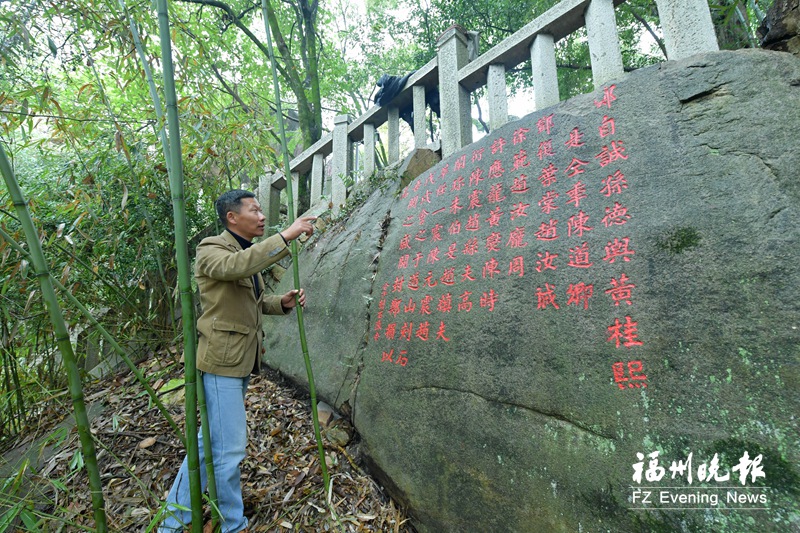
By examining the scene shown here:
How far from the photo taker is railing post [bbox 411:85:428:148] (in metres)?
4.06

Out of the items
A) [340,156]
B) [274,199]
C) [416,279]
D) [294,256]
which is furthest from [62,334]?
[274,199]

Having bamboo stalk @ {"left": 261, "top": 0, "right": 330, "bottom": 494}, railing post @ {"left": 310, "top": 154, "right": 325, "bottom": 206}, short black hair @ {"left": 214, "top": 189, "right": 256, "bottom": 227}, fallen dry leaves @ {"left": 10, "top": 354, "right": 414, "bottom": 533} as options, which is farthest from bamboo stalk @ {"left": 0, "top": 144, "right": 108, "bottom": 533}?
railing post @ {"left": 310, "top": 154, "right": 325, "bottom": 206}

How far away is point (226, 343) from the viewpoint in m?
2.10

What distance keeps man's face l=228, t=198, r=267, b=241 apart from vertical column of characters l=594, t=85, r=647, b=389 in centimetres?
188

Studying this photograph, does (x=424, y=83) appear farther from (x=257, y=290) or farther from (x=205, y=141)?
(x=257, y=290)

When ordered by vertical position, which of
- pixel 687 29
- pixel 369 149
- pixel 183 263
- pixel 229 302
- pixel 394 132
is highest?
pixel 394 132

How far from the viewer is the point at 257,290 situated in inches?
96.0

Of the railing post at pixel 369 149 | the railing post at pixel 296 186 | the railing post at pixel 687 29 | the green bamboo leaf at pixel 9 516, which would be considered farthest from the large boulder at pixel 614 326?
the railing post at pixel 296 186

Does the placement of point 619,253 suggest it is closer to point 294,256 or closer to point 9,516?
point 294,256

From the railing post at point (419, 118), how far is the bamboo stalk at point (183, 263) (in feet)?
8.93

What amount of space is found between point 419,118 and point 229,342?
10.3 ft

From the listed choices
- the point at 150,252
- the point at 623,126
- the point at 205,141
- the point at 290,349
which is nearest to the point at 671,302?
the point at 623,126

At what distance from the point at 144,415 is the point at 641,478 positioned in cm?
348

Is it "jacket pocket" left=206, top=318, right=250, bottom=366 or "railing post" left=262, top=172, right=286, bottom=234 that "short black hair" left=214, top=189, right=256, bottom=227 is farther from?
"railing post" left=262, top=172, right=286, bottom=234
